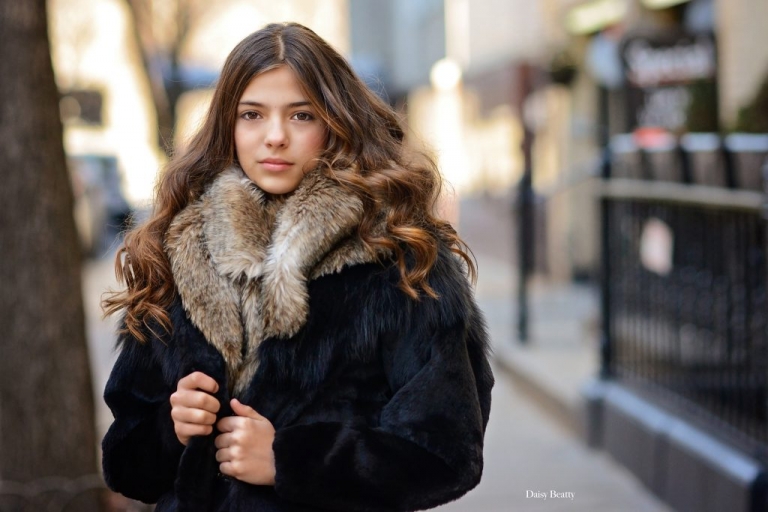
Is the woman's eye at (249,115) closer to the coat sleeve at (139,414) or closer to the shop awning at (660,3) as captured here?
the coat sleeve at (139,414)

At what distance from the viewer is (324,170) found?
227 cm

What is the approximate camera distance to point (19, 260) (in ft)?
14.3

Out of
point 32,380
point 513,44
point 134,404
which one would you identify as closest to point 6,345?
point 32,380

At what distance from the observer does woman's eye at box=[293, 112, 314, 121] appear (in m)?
2.28

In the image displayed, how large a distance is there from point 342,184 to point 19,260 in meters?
2.52

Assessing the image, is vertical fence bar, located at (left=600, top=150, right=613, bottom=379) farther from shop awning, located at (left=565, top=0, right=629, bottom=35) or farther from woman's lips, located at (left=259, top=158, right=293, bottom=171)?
shop awning, located at (left=565, top=0, right=629, bottom=35)

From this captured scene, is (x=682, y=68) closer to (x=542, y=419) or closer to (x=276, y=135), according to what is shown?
(x=542, y=419)

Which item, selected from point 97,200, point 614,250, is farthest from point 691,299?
point 97,200

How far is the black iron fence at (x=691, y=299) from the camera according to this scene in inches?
193

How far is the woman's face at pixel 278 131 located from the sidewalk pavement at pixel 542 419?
668 millimetres

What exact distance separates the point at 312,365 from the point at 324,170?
16.3 inches

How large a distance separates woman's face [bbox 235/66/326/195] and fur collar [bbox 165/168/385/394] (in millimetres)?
45

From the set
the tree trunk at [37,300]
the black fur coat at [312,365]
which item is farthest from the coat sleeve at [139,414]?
the tree trunk at [37,300]

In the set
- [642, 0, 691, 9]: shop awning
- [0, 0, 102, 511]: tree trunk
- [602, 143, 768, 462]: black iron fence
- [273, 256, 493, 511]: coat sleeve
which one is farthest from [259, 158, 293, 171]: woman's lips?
[642, 0, 691, 9]: shop awning
